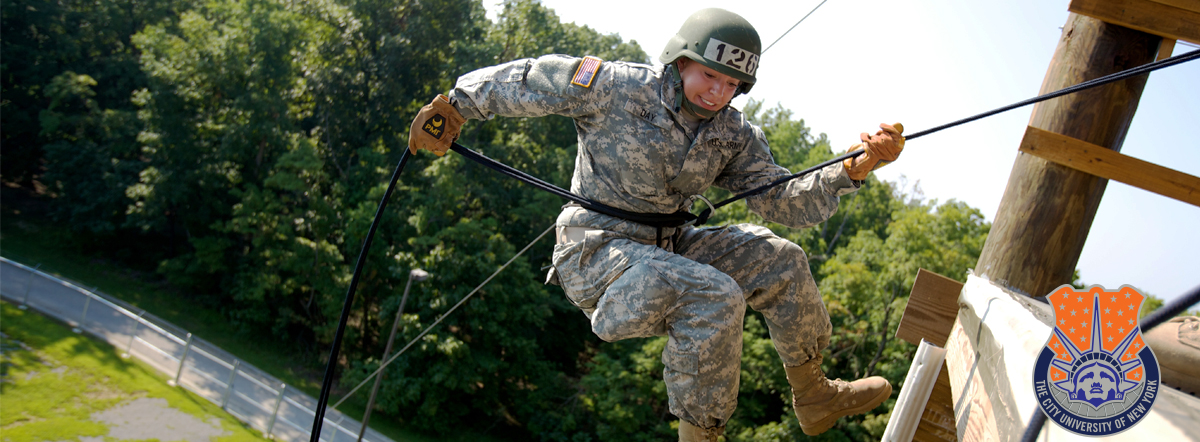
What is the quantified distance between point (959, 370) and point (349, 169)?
25766mm

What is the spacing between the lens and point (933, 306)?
11.6ft

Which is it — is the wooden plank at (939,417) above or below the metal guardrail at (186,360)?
above

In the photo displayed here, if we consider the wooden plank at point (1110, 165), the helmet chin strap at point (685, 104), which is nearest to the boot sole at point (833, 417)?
the wooden plank at point (1110, 165)

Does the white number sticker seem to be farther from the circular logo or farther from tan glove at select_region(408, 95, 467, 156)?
the circular logo

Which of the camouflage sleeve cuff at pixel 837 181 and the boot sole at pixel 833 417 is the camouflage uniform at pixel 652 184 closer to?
the camouflage sleeve cuff at pixel 837 181

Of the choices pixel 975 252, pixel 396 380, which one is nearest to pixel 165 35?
pixel 396 380

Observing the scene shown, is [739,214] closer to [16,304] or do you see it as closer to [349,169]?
[349,169]

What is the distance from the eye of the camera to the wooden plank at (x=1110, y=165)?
8.89 feet

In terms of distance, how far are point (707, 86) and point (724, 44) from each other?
0.65 ft

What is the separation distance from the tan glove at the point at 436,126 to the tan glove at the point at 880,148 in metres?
1.72

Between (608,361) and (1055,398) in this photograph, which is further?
(608,361)

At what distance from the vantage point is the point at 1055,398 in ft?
4.87

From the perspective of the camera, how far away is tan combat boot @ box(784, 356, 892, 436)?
3426 millimetres

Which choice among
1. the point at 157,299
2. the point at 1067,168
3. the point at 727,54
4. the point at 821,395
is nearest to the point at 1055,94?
the point at 1067,168
